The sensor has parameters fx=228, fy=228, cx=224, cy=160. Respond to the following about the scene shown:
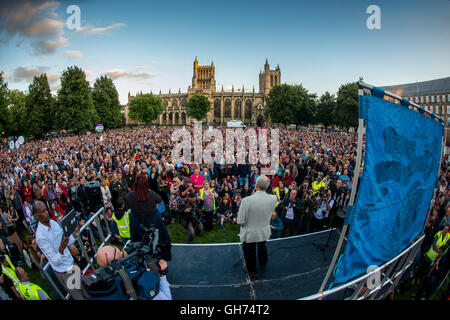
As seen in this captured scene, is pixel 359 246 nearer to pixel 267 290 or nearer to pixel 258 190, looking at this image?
pixel 258 190

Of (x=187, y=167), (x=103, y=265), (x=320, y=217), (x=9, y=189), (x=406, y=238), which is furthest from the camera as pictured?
(x=187, y=167)

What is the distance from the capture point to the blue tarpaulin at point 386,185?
2.34m

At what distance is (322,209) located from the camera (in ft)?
20.2

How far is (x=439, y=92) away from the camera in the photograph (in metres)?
43.9

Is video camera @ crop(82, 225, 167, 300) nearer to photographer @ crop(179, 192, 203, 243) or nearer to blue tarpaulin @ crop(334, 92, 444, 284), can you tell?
blue tarpaulin @ crop(334, 92, 444, 284)

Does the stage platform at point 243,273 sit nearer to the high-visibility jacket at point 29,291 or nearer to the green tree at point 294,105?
the high-visibility jacket at point 29,291

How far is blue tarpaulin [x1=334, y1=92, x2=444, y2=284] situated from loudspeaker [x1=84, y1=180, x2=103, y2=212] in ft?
21.1

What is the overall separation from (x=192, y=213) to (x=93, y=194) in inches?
117

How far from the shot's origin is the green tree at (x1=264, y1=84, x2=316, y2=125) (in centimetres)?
4591

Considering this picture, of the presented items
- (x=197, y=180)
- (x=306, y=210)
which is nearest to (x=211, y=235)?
(x=197, y=180)

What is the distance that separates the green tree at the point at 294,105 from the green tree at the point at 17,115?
138ft

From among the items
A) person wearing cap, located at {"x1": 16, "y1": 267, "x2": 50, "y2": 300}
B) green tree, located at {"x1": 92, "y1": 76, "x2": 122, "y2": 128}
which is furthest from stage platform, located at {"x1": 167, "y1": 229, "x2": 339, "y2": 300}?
green tree, located at {"x1": 92, "y1": 76, "x2": 122, "y2": 128}
